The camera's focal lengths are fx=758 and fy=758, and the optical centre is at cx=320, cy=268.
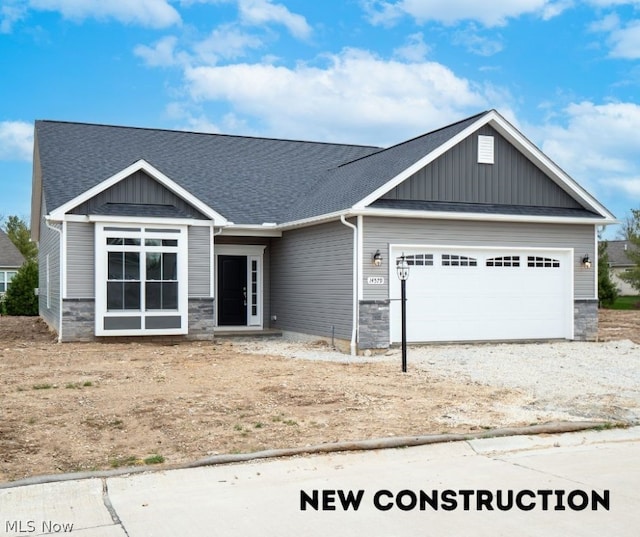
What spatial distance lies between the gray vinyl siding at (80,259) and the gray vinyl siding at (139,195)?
1.53 feet

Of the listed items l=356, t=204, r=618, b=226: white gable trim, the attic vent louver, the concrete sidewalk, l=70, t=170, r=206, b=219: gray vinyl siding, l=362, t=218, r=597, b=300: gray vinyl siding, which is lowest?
the concrete sidewalk

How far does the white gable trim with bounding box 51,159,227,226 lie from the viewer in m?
15.8

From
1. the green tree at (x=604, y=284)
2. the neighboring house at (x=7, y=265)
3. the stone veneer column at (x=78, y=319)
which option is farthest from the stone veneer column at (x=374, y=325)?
the neighboring house at (x=7, y=265)

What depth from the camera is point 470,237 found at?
16.3 meters

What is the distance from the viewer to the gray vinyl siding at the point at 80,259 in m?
15.9

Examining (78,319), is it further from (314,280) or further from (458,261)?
(458,261)

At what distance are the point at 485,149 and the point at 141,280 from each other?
25.9 feet

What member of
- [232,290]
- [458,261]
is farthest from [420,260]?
[232,290]

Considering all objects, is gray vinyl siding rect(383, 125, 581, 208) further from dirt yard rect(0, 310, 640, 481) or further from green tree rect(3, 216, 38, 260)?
green tree rect(3, 216, 38, 260)

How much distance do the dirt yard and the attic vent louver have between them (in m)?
5.45

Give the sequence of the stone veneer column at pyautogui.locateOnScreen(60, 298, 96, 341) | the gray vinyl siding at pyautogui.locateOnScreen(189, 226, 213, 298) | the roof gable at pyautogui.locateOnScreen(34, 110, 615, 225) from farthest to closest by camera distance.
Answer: the gray vinyl siding at pyautogui.locateOnScreen(189, 226, 213, 298)
the roof gable at pyautogui.locateOnScreen(34, 110, 615, 225)
the stone veneer column at pyautogui.locateOnScreen(60, 298, 96, 341)

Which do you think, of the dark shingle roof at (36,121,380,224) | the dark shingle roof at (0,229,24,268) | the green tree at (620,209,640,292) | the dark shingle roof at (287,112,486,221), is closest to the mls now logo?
the dark shingle roof at (287,112,486,221)

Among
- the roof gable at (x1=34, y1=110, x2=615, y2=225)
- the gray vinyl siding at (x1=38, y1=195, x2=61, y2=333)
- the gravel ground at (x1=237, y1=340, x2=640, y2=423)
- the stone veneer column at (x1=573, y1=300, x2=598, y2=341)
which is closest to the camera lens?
→ the gravel ground at (x1=237, y1=340, x2=640, y2=423)

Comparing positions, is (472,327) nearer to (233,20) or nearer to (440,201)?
(440,201)
